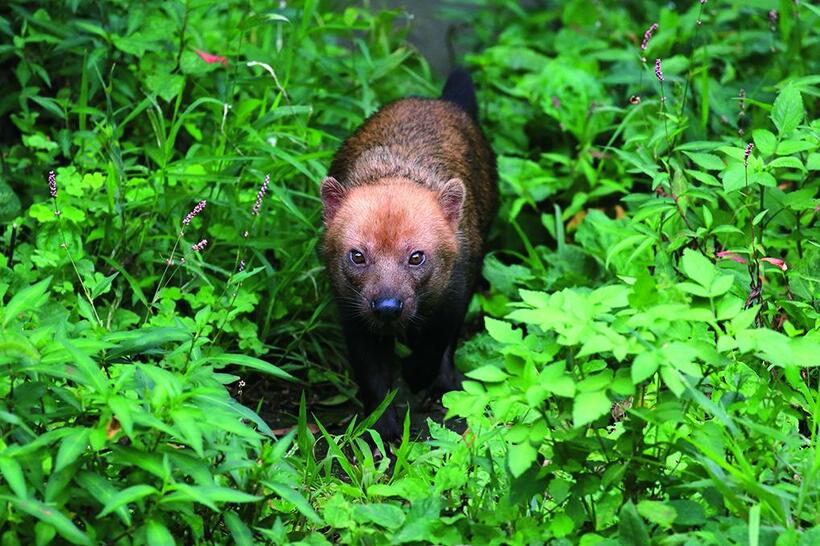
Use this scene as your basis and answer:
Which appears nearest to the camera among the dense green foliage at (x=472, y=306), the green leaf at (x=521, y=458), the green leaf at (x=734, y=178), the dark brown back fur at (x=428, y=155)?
the green leaf at (x=521, y=458)

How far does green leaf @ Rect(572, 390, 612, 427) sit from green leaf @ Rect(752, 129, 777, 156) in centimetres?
169

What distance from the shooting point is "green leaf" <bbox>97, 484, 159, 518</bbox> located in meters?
3.37

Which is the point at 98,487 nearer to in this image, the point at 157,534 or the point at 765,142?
the point at 157,534

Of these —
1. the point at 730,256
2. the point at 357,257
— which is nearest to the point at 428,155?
the point at 357,257

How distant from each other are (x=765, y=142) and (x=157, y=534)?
2.83 metres

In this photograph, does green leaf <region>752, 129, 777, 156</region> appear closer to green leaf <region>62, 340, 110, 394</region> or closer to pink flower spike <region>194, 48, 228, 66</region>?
green leaf <region>62, 340, 110, 394</region>

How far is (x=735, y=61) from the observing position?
8.33 m

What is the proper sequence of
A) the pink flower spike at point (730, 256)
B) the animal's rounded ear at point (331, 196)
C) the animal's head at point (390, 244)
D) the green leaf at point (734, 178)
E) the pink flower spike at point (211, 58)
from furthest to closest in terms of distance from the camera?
the pink flower spike at point (211, 58) < the animal's rounded ear at point (331, 196) < the animal's head at point (390, 244) < the pink flower spike at point (730, 256) < the green leaf at point (734, 178)

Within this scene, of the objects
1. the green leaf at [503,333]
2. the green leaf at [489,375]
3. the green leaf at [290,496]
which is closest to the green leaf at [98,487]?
the green leaf at [290,496]

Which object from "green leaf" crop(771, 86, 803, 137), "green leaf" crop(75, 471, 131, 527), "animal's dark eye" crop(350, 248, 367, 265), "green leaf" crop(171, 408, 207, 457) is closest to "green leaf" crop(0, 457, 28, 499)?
"green leaf" crop(75, 471, 131, 527)

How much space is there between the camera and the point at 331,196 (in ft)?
19.3

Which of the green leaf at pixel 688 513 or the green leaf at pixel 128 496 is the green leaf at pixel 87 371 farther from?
the green leaf at pixel 688 513

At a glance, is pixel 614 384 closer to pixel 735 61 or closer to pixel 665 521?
pixel 665 521

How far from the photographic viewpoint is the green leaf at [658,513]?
11.7 ft
